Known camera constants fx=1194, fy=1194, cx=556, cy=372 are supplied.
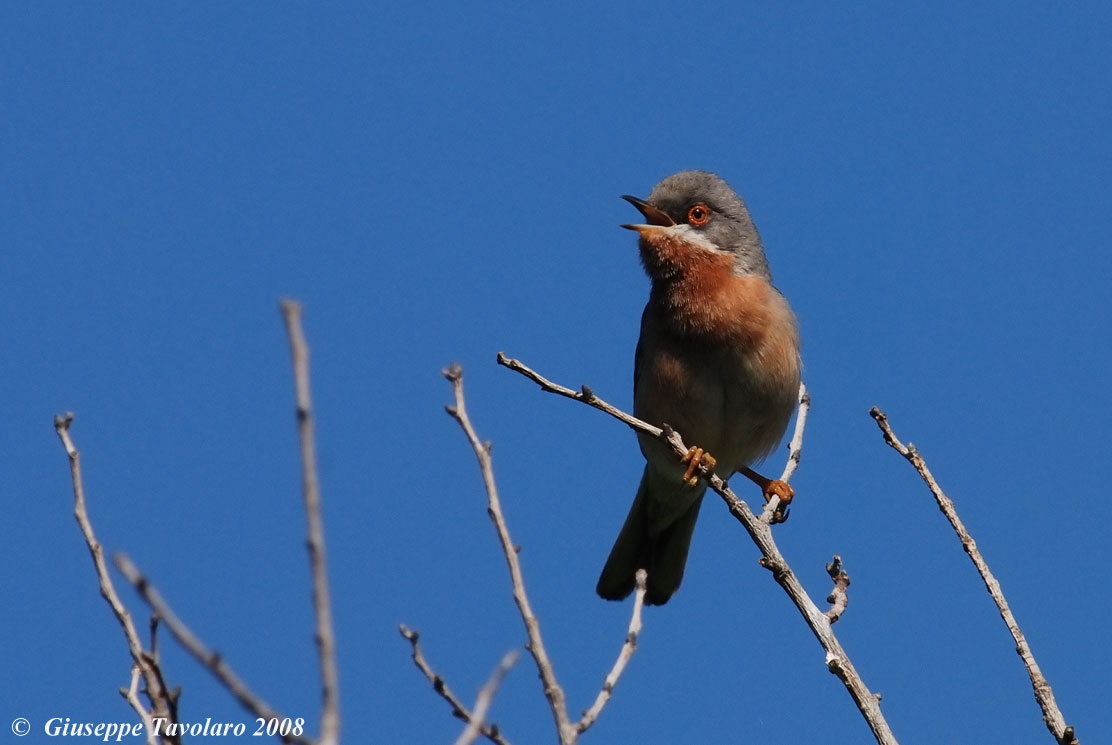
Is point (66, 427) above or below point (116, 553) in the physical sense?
above

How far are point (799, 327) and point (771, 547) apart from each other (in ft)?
10.3

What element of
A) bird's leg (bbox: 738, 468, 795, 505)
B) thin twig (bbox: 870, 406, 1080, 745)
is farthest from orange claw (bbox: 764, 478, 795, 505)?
thin twig (bbox: 870, 406, 1080, 745)


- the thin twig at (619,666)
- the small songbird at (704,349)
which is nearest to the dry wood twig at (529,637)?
the thin twig at (619,666)

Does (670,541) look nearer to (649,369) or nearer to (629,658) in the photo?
(649,369)

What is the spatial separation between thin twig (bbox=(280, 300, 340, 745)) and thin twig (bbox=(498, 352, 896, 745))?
247 centimetres

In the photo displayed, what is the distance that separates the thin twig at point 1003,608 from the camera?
379 cm

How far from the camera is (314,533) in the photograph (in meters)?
1.81

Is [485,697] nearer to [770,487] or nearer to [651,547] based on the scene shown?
[770,487]

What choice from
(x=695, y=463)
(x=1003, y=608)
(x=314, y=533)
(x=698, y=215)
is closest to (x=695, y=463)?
(x=695, y=463)

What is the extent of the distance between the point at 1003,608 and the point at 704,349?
3.68 metres

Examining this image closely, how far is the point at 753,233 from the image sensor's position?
8.28 m

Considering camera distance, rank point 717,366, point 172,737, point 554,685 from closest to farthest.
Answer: point 172,737 → point 554,685 → point 717,366

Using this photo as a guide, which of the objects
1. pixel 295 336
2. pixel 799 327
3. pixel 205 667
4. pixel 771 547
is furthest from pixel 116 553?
pixel 799 327

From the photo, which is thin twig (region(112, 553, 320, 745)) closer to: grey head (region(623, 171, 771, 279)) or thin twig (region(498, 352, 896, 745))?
thin twig (region(498, 352, 896, 745))
